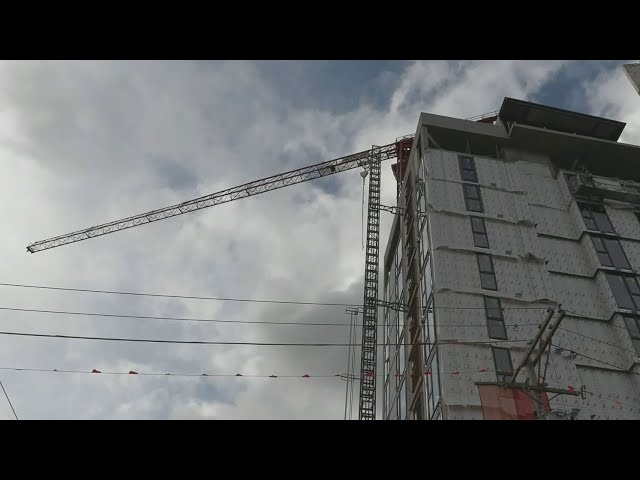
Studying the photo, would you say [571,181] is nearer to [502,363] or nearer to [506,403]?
[502,363]

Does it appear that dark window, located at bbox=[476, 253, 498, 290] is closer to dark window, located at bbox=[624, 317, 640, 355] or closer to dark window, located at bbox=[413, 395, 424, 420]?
dark window, located at bbox=[413, 395, 424, 420]

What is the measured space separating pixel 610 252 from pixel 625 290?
3.94 metres

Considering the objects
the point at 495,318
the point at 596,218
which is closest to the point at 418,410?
the point at 495,318

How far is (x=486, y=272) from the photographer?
38.5 m

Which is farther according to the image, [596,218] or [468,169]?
[468,169]

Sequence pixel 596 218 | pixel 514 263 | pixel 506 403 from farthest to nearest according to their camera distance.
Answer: pixel 596 218, pixel 514 263, pixel 506 403

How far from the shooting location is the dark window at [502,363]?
3264 centimetres

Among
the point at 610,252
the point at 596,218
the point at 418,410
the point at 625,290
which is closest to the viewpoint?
the point at 418,410

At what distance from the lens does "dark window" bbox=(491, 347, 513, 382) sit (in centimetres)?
3264

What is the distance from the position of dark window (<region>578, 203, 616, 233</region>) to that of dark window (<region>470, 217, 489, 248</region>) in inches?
382

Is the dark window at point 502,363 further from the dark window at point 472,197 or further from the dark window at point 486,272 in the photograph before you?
the dark window at point 472,197

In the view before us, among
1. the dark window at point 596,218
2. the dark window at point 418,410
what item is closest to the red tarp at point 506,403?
the dark window at point 418,410

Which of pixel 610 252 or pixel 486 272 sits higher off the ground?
pixel 610 252
